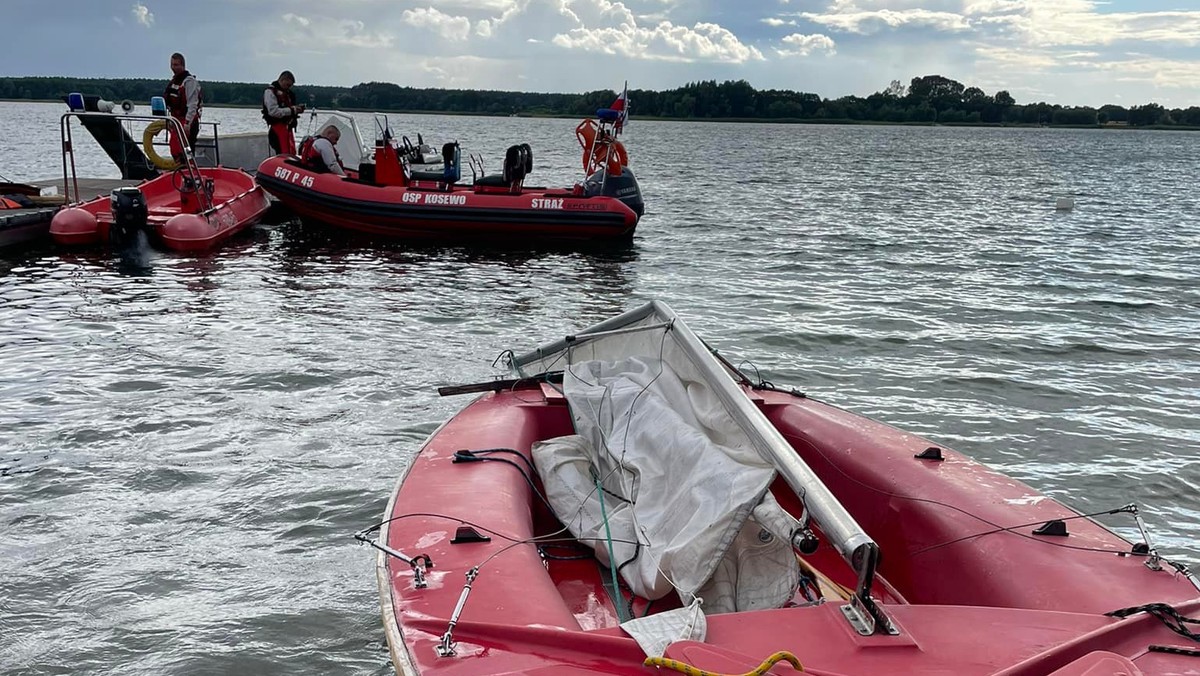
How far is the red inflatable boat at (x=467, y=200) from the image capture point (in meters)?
14.8

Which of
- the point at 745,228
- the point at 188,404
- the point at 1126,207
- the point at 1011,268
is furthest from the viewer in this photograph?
the point at 1126,207

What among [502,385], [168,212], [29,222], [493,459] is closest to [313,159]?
[168,212]

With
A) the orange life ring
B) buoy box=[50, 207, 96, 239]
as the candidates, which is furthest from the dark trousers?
the orange life ring

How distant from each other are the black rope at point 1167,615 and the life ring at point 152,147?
50.9 ft

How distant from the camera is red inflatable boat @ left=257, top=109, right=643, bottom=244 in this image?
48.7 ft

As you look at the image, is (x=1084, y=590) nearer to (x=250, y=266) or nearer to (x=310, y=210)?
(x=250, y=266)

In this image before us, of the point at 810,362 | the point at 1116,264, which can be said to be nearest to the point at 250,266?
the point at 810,362

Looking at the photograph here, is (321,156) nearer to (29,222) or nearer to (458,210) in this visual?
(458,210)

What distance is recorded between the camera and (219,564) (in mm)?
4820

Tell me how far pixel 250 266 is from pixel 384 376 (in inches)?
237

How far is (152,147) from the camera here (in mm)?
15719

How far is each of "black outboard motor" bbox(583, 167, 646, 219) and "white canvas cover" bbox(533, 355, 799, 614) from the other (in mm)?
10222

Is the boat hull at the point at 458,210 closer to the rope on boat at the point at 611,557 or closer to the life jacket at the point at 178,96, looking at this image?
the life jacket at the point at 178,96

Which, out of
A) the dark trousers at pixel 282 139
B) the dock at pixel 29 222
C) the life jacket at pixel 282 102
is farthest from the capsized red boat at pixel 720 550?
the dark trousers at pixel 282 139
